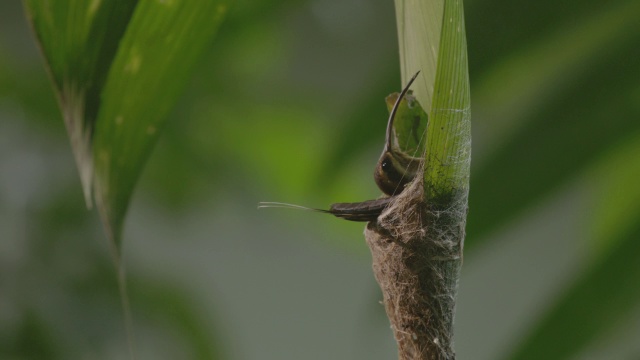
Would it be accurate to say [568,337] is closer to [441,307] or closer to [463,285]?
[441,307]

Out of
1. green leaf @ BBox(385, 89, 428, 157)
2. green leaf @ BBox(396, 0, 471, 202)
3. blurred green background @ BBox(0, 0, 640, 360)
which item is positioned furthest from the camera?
blurred green background @ BBox(0, 0, 640, 360)

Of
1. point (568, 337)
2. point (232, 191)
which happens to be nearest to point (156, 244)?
point (232, 191)

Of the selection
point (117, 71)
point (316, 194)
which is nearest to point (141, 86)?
point (117, 71)

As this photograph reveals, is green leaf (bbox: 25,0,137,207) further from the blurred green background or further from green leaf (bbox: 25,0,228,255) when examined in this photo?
the blurred green background

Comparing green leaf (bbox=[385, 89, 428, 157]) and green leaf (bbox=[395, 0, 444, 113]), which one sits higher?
green leaf (bbox=[395, 0, 444, 113])

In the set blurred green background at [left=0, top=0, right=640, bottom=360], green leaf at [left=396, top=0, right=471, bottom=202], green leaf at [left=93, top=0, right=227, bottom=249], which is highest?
green leaf at [left=396, top=0, right=471, bottom=202]

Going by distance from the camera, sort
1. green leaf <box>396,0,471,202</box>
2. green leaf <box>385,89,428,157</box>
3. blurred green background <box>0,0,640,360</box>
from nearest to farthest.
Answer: green leaf <box>396,0,471,202</box>, green leaf <box>385,89,428,157</box>, blurred green background <box>0,0,640,360</box>

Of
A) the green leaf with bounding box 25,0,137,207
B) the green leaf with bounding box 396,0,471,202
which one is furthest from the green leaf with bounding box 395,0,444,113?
the green leaf with bounding box 25,0,137,207

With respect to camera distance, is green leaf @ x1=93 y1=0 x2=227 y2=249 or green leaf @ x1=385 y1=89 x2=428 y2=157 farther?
green leaf @ x1=385 y1=89 x2=428 y2=157
